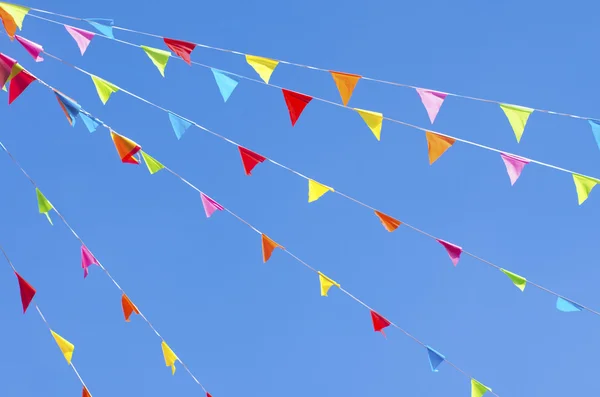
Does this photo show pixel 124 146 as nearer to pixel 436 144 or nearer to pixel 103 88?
pixel 103 88

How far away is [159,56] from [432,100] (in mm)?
2440

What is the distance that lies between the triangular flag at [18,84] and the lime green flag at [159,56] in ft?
3.35

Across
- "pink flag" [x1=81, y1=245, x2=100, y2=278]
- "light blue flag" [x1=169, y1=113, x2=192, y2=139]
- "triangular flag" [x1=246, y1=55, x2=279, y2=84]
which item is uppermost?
"triangular flag" [x1=246, y1=55, x2=279, y2=84]

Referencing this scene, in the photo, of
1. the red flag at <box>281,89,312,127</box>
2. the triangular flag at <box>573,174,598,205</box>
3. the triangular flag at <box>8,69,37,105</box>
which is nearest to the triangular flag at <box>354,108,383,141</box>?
the red flag at <box>281,89,312,127</box>

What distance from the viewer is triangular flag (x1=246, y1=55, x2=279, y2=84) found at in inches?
293

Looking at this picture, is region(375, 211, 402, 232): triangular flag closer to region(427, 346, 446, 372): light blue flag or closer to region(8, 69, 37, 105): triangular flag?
region(427, 346, 446, 372): light blue flag

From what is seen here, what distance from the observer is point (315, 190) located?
8.26m

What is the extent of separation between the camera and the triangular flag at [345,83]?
7.46 meters

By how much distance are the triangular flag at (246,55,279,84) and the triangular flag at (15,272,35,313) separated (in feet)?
8.99

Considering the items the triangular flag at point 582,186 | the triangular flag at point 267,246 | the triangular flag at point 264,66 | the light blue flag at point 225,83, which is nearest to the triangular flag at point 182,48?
the light blue flag at point 225,83

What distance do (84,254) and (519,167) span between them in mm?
Answer: 4227

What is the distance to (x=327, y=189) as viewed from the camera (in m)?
8.17

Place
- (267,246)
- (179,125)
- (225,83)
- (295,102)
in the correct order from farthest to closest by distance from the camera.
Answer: (267,246) → (179,125) → (295,102) → (225,83)

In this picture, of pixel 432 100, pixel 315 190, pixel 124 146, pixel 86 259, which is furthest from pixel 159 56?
pixel 432 100
